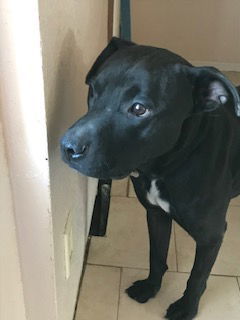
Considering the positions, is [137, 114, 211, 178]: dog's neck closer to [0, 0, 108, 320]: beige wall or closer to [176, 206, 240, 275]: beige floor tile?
[0, 0, 108, 320]: beige wall

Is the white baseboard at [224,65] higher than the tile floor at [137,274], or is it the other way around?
the white baseboard at [224,65]

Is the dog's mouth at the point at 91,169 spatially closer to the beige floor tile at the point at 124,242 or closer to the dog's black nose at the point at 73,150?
the dog's black nose at the point at 73,150

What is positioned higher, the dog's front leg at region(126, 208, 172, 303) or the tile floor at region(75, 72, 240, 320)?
the dog's front leg at region(126, 208, 172, 303)

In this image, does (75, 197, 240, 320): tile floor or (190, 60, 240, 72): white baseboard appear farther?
(190, 60, 240, 72): white baseboard

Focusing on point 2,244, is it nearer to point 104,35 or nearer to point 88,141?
point 88,141

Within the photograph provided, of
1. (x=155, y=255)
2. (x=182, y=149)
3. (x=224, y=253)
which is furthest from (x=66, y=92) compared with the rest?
(x=224, y=253)

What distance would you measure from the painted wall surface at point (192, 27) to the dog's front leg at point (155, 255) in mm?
2074

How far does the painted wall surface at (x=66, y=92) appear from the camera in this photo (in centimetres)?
69

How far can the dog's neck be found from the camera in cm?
90

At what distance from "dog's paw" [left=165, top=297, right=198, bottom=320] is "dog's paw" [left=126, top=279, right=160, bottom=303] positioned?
0.08 meters

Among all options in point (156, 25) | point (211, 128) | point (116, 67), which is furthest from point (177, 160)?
point (156, 25)

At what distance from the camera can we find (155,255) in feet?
4.32

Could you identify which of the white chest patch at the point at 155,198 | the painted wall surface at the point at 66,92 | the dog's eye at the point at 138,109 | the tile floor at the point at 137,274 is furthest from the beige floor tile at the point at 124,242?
the dog's eye at the point at 138,109

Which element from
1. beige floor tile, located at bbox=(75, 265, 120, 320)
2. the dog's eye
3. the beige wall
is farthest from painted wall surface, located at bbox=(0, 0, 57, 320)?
beige floor tile, located at bbox=(75, 265, 120, 320)
